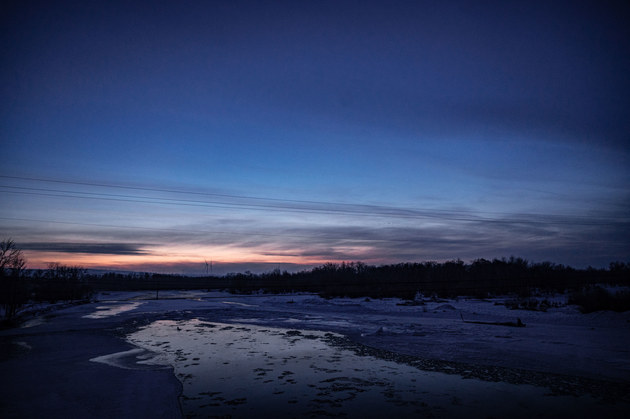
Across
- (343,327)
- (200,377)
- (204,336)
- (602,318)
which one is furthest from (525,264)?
(200,377)

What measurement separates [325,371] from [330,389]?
156 cm

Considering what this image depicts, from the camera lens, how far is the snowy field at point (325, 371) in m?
6.79

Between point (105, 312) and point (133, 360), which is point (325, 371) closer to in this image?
point (133, 360)

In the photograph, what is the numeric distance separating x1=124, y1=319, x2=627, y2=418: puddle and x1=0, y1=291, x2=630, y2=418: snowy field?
1.3 inches

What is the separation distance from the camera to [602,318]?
1689cm

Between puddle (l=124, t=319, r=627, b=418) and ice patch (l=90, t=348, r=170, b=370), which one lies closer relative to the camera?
puddle (l=124, t=319, r=627, b=418)

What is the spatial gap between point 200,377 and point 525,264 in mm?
61102

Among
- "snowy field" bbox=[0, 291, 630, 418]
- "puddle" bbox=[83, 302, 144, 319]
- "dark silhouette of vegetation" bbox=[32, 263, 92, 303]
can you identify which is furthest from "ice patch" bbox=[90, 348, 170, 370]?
"dark silhouette of vegetation" bbox=[32, 263, 92, 303]

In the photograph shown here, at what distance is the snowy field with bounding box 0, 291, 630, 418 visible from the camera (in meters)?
6.79

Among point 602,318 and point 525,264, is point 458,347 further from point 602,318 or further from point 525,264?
point 525,264

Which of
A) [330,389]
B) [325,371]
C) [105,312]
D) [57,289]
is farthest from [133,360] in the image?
[57,289]

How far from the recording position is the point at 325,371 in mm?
9414

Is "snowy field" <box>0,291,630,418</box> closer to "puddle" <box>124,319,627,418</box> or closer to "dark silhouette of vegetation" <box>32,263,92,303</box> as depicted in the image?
"puddle" <box>124,319,627,418</box>

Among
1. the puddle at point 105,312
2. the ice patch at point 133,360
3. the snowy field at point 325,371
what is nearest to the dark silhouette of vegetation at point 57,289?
the puddle at point 105,312
